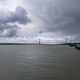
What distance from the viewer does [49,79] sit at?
1135 inches

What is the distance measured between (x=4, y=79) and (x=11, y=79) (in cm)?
98

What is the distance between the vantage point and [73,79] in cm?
2891

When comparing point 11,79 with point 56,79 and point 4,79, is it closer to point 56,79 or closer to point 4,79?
point 4,79

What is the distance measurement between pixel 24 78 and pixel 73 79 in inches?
273

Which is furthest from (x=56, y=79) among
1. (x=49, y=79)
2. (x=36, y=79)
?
(x=36, y=79)

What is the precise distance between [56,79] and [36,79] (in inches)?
116

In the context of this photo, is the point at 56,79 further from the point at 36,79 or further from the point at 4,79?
the point at 4,79

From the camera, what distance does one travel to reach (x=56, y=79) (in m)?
29.2

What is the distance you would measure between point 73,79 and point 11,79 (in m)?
8.71

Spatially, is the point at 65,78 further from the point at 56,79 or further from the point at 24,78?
the point at 24,78

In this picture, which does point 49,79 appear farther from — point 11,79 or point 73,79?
point 11,79

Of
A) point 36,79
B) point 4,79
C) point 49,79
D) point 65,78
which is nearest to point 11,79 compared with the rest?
point 4,79

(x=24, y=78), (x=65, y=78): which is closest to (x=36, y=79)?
(x=24, y=78)

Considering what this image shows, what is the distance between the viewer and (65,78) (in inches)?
1169
